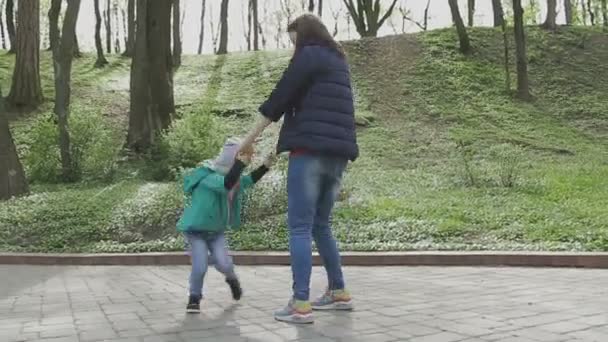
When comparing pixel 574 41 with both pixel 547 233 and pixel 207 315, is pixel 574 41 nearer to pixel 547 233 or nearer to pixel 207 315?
pixel 547 233

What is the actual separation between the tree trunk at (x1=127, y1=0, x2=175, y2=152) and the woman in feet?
39.1

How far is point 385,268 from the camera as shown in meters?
6.89

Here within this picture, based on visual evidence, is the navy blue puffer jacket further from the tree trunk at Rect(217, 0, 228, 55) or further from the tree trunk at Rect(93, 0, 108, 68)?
the tree trunk at Rect(217, 0, 228, 55)

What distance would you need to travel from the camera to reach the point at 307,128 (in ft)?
13.3

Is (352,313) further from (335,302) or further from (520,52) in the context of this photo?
(520,52)

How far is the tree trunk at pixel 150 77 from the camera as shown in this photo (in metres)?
15.6

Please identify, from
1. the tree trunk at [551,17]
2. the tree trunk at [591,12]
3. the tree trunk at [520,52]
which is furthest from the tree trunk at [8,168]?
the tree trunk at [591,12]

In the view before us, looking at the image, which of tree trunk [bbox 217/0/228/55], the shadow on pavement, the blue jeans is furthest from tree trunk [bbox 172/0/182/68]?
the blue jeans

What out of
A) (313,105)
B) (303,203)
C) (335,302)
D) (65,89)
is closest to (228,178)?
(303,203)

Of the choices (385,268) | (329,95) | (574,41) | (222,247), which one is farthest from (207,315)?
(574,41)

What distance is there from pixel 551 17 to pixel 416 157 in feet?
53.7

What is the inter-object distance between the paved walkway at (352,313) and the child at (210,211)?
0.28 m

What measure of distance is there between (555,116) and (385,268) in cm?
1572

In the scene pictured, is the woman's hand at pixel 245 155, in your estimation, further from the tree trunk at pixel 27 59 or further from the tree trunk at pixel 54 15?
the tree trunk at pixel 27 59
